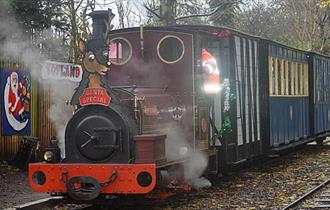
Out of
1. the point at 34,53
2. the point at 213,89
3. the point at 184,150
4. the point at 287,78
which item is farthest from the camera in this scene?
the point at 287,78

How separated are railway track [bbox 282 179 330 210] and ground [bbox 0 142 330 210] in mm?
192

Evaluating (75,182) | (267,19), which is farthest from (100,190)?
(267,19)

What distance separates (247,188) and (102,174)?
3.83 meters

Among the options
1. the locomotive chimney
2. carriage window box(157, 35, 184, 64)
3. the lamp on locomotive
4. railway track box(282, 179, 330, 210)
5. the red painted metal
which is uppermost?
the locomotive chimney

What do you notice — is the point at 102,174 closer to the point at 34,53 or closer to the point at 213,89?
the point at 213,89

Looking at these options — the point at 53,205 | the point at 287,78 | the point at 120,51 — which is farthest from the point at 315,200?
the point at 287,78

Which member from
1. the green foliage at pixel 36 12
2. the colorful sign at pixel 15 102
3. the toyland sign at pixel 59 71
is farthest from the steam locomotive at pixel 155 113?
the colorful sign at pixel 15 102

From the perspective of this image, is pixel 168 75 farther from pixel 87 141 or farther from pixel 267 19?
pixel 267 19

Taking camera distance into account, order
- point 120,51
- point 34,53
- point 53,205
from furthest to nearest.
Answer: point 34,53, point 120,51, point 53,205

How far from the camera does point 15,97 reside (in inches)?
502

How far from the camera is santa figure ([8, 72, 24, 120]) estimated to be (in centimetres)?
1261

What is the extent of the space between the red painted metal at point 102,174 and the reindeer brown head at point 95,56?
1333mm

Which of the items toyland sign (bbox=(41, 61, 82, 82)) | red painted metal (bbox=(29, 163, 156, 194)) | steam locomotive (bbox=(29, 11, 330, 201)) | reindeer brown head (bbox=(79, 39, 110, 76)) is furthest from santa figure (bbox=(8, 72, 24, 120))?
reindeer brown head (bbox=(79, 39, 110, 76))

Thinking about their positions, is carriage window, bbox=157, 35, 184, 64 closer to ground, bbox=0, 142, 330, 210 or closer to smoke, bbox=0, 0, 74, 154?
smoke, bbox=0, 0, 74, 154
